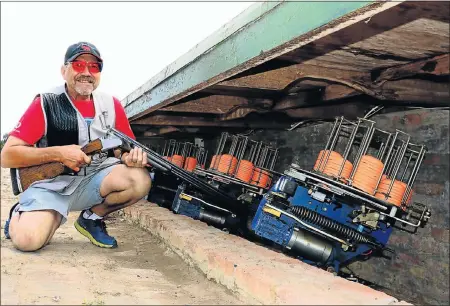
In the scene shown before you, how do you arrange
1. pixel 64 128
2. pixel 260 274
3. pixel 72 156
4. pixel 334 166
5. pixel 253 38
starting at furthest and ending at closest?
pixel 334 166 → pixel 64 128 → pixel 72 156 → pixel 253 38 → pixel 260 274

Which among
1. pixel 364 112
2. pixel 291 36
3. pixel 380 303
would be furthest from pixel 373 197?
pixel 291 36

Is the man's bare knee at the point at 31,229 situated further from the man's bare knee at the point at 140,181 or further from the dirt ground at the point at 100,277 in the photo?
the man's bare knee at the point at 140,181

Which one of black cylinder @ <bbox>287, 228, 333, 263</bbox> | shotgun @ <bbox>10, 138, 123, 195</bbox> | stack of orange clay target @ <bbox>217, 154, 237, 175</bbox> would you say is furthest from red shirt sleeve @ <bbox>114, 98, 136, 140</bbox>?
stack of orange clay target @ <bbox>217, 154, 237, 175</bbox>

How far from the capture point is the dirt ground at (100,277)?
78.9 inches

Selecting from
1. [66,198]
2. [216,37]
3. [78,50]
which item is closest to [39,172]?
[66,198]

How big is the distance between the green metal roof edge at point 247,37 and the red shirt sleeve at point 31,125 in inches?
47.0

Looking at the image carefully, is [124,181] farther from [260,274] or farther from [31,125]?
[260,274]

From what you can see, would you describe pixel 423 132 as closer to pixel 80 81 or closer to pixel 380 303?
pixel 380 303

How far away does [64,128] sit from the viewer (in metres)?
3.12

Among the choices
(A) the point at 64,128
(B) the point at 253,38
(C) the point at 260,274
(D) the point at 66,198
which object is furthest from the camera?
(D) the point at 66,198

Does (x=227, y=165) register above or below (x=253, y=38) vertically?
below

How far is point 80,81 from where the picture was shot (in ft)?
10.5

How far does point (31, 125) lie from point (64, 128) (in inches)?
9.4

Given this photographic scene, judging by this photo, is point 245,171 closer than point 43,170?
No
